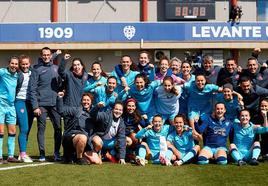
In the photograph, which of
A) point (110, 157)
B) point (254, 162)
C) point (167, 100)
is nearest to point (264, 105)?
point (254, 162)

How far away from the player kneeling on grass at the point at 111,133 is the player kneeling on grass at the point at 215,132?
1.28 meters

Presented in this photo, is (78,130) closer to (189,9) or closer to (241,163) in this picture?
(241,163)

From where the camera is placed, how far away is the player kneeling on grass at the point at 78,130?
26.2 ft

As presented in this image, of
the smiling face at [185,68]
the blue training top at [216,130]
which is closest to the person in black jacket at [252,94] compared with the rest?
the blue training top at [216,130]

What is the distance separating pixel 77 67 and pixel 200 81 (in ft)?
6.59

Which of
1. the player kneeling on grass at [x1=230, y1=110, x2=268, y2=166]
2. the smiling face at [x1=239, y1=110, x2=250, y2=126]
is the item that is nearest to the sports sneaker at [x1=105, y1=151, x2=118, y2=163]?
the player kneeling on grass at [x1=230, y1=110, x2=268, y2=166]

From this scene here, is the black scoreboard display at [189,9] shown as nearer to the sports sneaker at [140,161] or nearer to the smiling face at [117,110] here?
the smiling face at [117,110]

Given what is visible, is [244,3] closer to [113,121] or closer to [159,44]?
[159,44]

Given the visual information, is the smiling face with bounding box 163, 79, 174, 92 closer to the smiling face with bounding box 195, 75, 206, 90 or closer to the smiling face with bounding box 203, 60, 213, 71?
the smiling face with bounding box 195, 75, 206, 90

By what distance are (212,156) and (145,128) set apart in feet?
3.80

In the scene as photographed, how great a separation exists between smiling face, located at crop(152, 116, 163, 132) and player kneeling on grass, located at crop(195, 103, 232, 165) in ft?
2.21

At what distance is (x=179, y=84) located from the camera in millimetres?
8688

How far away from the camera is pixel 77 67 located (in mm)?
8312

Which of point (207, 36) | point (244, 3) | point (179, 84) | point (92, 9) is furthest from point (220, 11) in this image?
point (179, 84)
